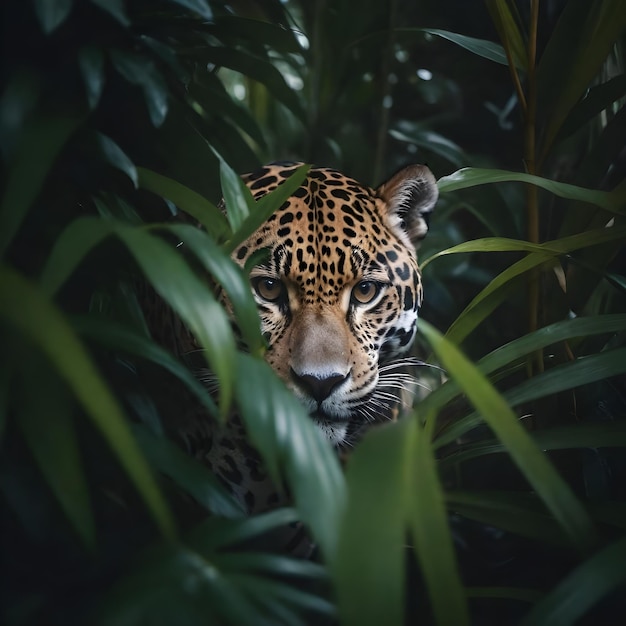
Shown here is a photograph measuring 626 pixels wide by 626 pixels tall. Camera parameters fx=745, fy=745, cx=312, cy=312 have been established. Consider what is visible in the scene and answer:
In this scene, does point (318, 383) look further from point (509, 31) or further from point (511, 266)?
point (509, 31)

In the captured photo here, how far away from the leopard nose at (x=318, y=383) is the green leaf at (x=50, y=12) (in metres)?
0.82

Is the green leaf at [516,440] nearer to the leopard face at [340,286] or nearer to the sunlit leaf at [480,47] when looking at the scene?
the leopard face at [340,286]

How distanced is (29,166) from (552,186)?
3.40 ft

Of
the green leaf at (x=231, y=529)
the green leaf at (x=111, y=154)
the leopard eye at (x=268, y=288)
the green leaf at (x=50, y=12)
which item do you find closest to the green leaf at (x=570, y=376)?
the green leaf at (x=231, y=529)

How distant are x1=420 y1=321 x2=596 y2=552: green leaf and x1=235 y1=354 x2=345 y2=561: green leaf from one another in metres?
0.22

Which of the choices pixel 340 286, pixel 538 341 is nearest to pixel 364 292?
pixel 340 286

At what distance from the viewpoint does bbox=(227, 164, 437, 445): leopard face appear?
64.7 inches

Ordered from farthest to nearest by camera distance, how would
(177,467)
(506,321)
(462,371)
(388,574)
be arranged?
(506,321), (177,467), (462,371), (388,574)

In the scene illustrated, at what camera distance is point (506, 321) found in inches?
103

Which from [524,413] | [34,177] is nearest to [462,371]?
[34,177]

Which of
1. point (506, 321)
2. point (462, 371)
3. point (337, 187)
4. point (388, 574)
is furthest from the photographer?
point (506, 321)

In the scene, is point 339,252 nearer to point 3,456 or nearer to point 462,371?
point 462,371

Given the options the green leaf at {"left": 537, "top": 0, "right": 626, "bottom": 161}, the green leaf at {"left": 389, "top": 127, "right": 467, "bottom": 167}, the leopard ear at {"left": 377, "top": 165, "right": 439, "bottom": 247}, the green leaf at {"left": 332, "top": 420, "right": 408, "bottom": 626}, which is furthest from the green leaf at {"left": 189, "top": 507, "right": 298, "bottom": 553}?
the green leaf at {"left": 389, "top": 127, "right": 467, "bottom": 167}

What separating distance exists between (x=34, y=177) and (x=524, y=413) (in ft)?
4.69
